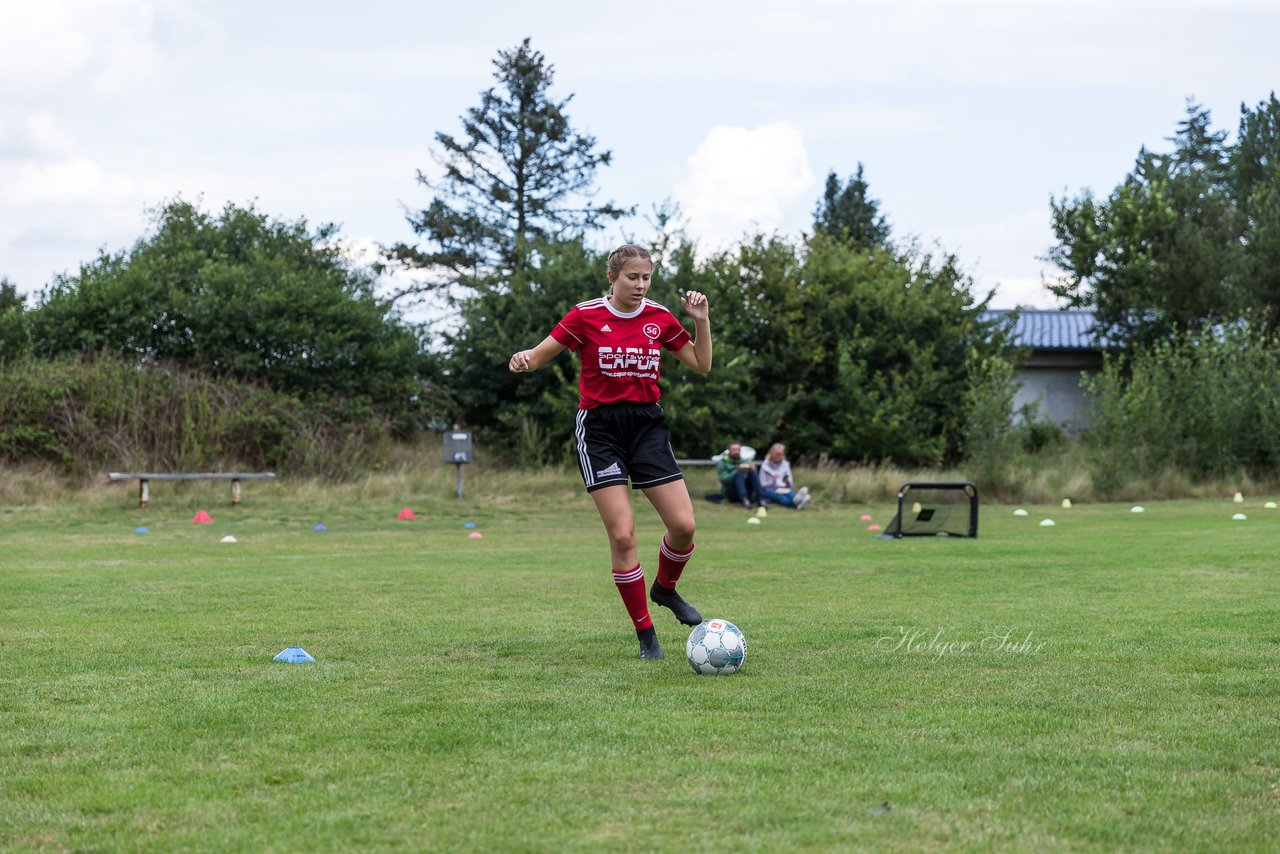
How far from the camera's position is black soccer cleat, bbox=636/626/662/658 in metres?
6.90

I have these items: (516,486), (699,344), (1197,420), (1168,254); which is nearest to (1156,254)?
(1168,254)

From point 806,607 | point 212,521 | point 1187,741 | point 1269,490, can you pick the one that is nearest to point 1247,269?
point 1269,490

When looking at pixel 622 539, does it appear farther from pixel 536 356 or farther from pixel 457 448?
pixel 457 448

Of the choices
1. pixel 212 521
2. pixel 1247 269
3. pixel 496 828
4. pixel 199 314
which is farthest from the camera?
pixel 1247 269

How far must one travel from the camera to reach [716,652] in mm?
6242

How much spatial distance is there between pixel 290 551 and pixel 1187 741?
1163cm

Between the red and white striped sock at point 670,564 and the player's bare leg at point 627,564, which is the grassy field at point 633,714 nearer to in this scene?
the player's bare leg at point 627,564

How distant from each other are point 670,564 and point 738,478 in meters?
17.0

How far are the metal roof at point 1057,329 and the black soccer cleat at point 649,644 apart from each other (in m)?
36.9

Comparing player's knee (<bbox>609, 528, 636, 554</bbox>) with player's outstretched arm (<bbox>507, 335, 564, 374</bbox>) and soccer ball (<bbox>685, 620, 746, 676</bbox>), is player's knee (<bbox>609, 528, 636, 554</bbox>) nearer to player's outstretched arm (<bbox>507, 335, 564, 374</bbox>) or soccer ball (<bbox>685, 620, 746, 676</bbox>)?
soccer ball (<bbox>685, 620, 746, 676</bbox>)

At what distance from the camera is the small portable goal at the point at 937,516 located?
16906 millimetres

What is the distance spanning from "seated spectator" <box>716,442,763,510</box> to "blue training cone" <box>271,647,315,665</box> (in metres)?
17.5

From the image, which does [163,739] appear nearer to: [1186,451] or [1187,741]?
[1187,741]

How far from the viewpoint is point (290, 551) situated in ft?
48.7
